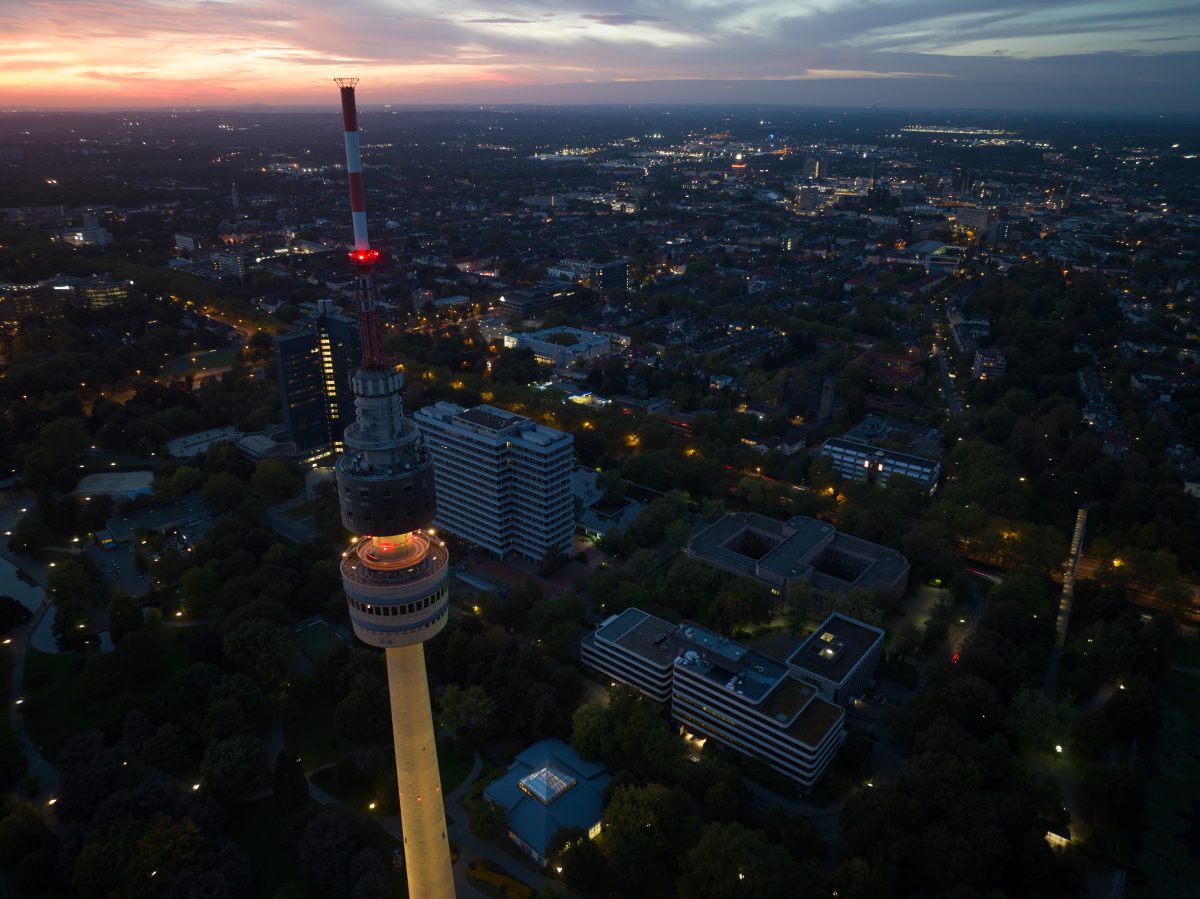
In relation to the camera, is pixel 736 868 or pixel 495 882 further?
pixel 495 882

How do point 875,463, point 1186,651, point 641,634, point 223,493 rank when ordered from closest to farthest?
point 641,634
point 1186,651
point 223,493
point 875,463

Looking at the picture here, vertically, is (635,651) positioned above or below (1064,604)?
above

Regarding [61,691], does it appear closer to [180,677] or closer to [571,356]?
[180,677]

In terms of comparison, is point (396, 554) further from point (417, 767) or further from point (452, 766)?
point (452, 766)

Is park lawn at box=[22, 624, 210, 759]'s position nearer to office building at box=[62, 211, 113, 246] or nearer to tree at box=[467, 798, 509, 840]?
tree at box=[467, 798, 509, 840]

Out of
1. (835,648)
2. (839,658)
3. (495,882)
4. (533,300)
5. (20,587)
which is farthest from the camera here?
(533,300)

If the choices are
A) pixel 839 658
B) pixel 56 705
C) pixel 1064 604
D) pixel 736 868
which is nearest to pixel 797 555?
pixel 839 658

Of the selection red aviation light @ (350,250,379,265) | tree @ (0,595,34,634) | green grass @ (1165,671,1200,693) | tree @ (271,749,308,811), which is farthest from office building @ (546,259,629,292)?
red aviation light @ (350,250,379,265)

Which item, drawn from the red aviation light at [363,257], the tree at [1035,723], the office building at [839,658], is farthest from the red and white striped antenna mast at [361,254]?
the tree at [1035,723]
